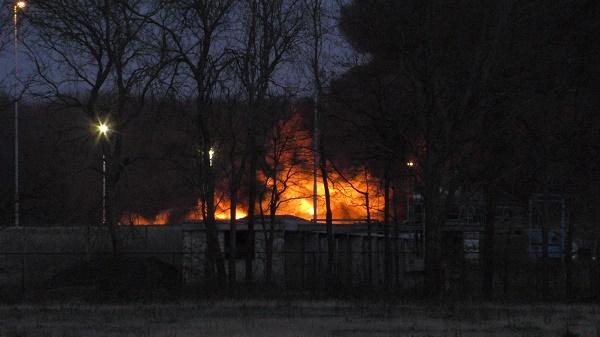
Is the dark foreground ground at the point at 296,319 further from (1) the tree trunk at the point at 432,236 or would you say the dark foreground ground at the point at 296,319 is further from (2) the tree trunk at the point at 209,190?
(2) the tree trunk at the point at 209,190

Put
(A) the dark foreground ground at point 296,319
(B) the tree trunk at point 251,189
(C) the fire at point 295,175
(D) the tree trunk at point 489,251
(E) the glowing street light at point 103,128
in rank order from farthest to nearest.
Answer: (C) the fire at point 295,175
(B) the tree trunk at point 251,189
(E) the glowing street light at point 103,128
(D) the tree trunk at point 489,251
(A) the dark foreground ground at point 296,319

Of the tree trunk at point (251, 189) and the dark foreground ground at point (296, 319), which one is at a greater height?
the tree trunk at point (251, 189)

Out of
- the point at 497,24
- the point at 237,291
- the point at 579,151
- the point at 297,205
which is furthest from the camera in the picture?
the point at 297,205

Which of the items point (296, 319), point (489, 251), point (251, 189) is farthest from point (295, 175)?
point (296, 319)

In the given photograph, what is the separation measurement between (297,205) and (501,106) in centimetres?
1960

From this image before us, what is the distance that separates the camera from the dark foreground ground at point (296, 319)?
1420cm

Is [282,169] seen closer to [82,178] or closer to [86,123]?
[86,123]

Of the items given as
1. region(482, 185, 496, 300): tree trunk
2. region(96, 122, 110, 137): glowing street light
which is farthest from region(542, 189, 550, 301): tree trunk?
region(96, 122, 110, 137): glowing street light

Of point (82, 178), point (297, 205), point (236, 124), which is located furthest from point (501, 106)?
point (82, 178)

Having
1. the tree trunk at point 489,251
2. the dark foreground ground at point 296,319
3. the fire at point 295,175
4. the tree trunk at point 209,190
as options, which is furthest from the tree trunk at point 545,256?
the tree trunk at point 209,190

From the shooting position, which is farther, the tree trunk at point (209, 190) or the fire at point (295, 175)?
the fire at point (295, 175)

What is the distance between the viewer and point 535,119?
24.3 m

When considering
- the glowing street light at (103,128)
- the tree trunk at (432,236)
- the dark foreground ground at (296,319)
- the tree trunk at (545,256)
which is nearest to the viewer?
the dark foreground ground at (296,319)

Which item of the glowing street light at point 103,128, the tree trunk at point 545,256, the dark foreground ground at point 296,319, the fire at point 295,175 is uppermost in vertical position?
the glowing street light at point 103,128
